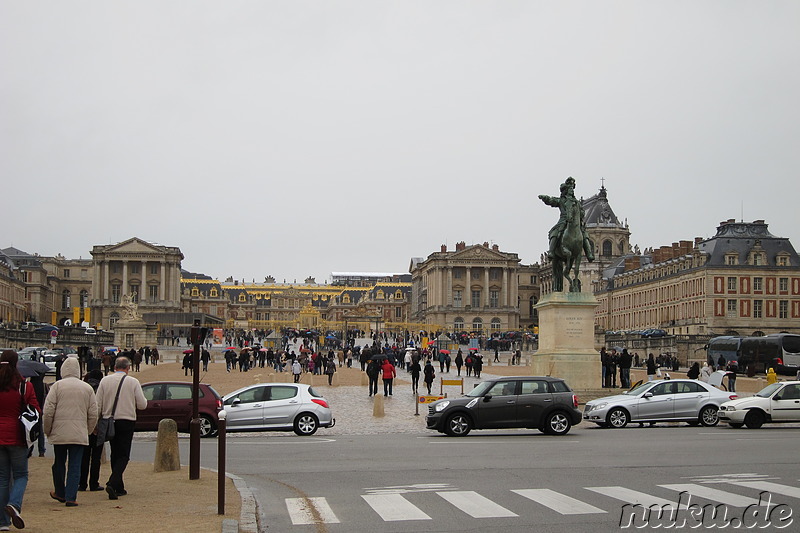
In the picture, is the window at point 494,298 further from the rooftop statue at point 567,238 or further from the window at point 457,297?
the rooftop statue at point 567,238

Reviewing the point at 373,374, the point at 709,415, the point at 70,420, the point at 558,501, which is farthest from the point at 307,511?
the point at 373,374

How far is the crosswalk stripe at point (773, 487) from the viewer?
43.4ft

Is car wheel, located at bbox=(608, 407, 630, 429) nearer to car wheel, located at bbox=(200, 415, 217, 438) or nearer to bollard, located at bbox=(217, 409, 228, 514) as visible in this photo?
car wheel, located at bbox=(200, 415, 217, 438)

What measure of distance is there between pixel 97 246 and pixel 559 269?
156144mm

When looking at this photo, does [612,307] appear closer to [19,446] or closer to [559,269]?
[559,269]

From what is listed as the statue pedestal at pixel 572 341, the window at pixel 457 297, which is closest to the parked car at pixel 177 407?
the statue pedestal at pixel 572 341

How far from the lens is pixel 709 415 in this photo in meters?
27.1

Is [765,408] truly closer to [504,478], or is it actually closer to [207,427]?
[504,478]

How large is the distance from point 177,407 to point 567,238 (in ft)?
49.7

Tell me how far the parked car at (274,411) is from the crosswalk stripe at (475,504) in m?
11.6

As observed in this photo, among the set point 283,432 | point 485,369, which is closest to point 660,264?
point 485,369

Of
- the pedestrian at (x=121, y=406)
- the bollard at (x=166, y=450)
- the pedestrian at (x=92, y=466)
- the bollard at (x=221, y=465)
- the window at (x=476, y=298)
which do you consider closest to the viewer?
the bollard at (x=221, y=465)

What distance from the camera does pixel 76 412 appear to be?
12.0 m

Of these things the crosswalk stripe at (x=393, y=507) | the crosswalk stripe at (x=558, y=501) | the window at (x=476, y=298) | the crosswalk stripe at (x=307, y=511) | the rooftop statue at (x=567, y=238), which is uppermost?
the window at (x=476, y=298)
